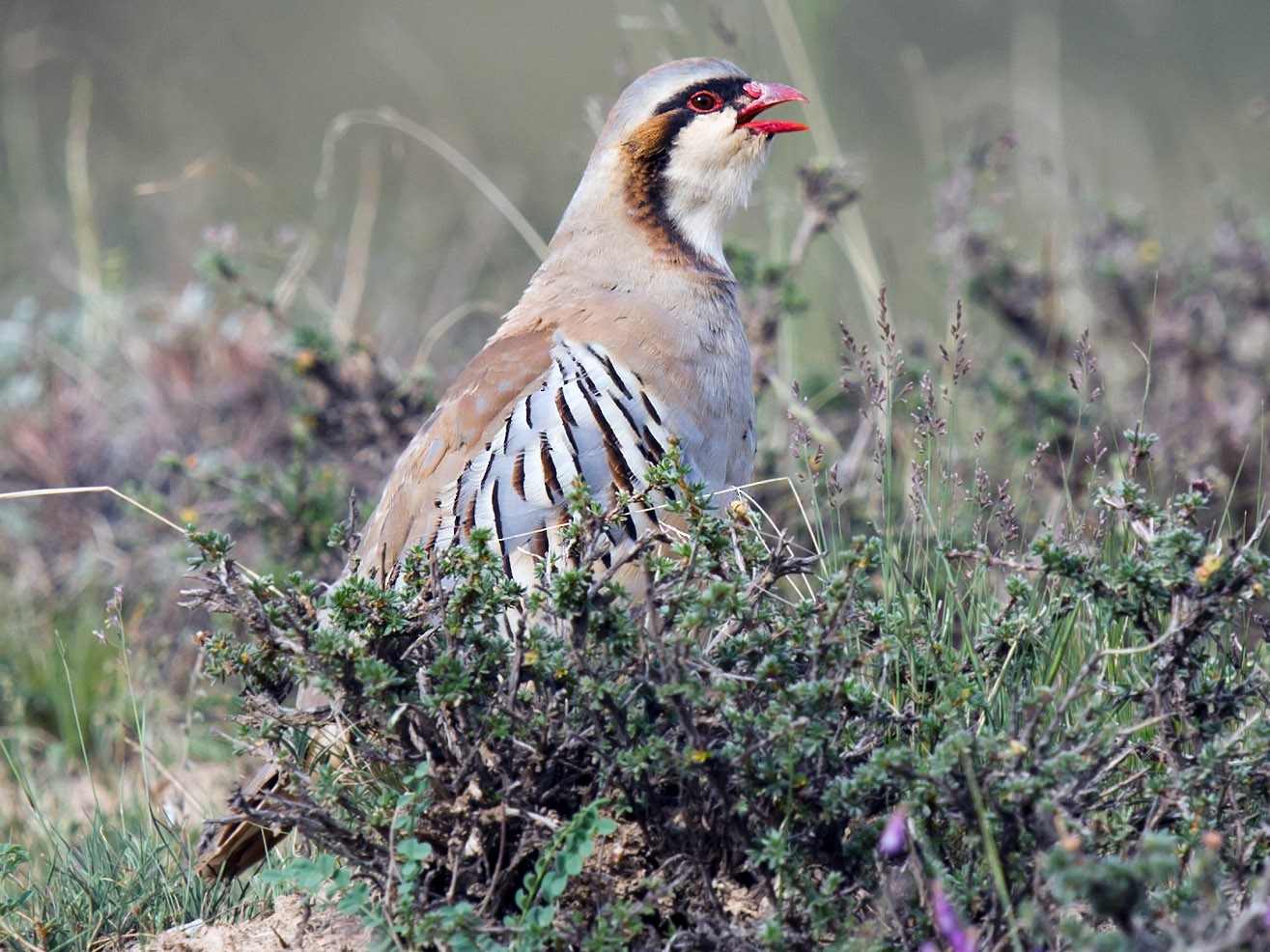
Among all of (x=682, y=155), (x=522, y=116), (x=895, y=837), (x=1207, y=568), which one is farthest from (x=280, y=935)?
(x=522, y=116)

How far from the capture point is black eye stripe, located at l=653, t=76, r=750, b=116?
3732 millimetres

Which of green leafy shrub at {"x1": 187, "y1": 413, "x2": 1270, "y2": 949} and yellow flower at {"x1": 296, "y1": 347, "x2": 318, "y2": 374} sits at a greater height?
yellow flower at {"x1": 296, "y1": 347, "x2": 318, "y2": 374}

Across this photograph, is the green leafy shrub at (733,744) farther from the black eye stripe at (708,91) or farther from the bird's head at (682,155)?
the black eye stripe at (708,91)

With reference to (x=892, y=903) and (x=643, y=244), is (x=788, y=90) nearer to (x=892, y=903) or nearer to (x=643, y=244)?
(x=643, y=244)

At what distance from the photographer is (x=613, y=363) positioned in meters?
3.29

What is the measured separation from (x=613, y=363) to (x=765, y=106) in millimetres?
993

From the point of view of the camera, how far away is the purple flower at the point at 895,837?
74.2 inches

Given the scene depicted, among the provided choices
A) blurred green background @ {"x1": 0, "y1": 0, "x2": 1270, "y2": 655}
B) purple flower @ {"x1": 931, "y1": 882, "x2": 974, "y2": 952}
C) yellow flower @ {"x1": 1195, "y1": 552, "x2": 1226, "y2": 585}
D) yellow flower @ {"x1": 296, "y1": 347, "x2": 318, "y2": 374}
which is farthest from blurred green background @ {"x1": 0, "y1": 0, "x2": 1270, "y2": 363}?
purple flower @ {"x1": 931, "y1": 882, "x2": 974, "y2": 952}

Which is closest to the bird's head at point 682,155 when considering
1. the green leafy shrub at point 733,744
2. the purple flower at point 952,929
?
the green leafy shrub at point 733,744

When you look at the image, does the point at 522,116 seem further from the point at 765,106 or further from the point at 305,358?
the point at 765,106

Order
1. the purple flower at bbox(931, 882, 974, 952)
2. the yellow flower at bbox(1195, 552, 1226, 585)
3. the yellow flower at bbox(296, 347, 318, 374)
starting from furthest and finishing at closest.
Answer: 1. the yellow flower at bbox(296, 347, 318, 374)
2. the yellow flower at bbox(1195, 552, 1226, 585)
3. the purple flower at bbox(931, 882, 974, 952)

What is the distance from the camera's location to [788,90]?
3.84 m

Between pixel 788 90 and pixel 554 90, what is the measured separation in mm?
9504

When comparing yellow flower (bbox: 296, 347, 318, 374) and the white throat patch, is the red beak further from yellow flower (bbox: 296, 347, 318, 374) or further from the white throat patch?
yellow flower (bbox: 296, 347, 318, 374)
